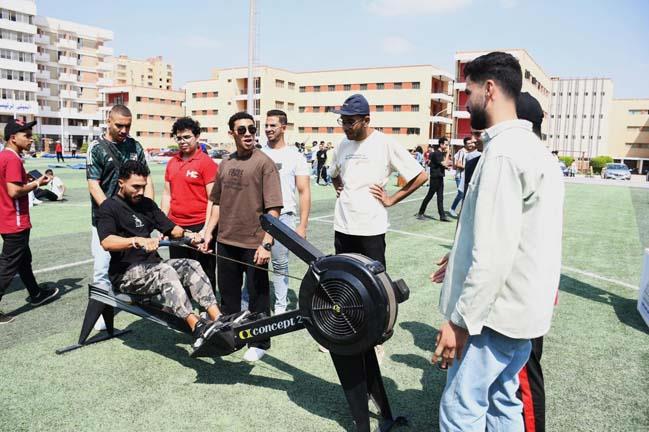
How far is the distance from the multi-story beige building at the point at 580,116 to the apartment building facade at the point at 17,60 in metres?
90.4

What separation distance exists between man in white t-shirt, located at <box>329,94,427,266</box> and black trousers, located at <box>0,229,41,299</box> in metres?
3.46

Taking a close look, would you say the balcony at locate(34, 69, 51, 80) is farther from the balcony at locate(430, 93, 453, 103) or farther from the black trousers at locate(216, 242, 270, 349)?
the black trousers at locate(216, 242, 270, 349)

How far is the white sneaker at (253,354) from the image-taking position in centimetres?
407

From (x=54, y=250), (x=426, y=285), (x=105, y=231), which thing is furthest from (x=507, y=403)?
(x=54, y=250)

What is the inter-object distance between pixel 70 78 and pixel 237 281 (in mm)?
97654

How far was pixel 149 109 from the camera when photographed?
9194 centimetres

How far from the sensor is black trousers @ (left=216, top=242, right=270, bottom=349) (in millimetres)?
4203

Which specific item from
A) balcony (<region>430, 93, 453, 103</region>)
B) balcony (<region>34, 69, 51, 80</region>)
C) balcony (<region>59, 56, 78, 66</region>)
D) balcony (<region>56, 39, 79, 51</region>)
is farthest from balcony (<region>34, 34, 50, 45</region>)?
balcony (<region>430, 93, 453, 103</region>)

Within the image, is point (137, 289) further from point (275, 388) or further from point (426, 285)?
point (426, 285)

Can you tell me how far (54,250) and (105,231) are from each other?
4.94 meters

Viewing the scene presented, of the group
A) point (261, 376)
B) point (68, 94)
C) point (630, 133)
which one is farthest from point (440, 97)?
point (261, 376)

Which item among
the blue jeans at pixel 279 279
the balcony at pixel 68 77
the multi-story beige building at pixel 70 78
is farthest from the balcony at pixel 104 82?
the blue jeans at pixel 279 279

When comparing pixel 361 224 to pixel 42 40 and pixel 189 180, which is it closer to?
pixel 189 180

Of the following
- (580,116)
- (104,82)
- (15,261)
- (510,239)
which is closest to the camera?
(510,239)
